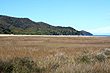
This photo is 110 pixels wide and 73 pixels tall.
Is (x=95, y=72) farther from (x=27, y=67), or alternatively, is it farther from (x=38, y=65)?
(x=27, y=67)

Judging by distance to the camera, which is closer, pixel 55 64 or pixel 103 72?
pixel 103 72

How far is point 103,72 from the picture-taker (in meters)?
7.70

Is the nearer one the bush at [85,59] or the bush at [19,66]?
the bush at [19,66]

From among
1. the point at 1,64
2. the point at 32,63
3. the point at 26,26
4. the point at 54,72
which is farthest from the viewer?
the point at 26,26

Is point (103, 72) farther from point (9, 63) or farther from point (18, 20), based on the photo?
point (18, 20)

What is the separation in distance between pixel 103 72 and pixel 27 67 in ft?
13.8

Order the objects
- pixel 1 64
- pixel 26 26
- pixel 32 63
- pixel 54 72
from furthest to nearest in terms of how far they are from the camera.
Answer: pixel 26 26 < pixel 32 63 < pixel 1 64 < pixel 54 72

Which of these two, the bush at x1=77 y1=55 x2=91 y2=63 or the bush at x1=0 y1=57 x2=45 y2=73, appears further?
the bush at x1=77 y1=55 x2=91 y2=63

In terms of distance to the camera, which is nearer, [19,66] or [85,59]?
[19,66]

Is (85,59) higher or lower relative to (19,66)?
lower

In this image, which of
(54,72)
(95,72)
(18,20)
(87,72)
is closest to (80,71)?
(87,72)

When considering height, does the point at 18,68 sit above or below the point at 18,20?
below

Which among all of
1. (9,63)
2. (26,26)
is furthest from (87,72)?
(26,26)

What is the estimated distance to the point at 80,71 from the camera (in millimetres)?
7367
